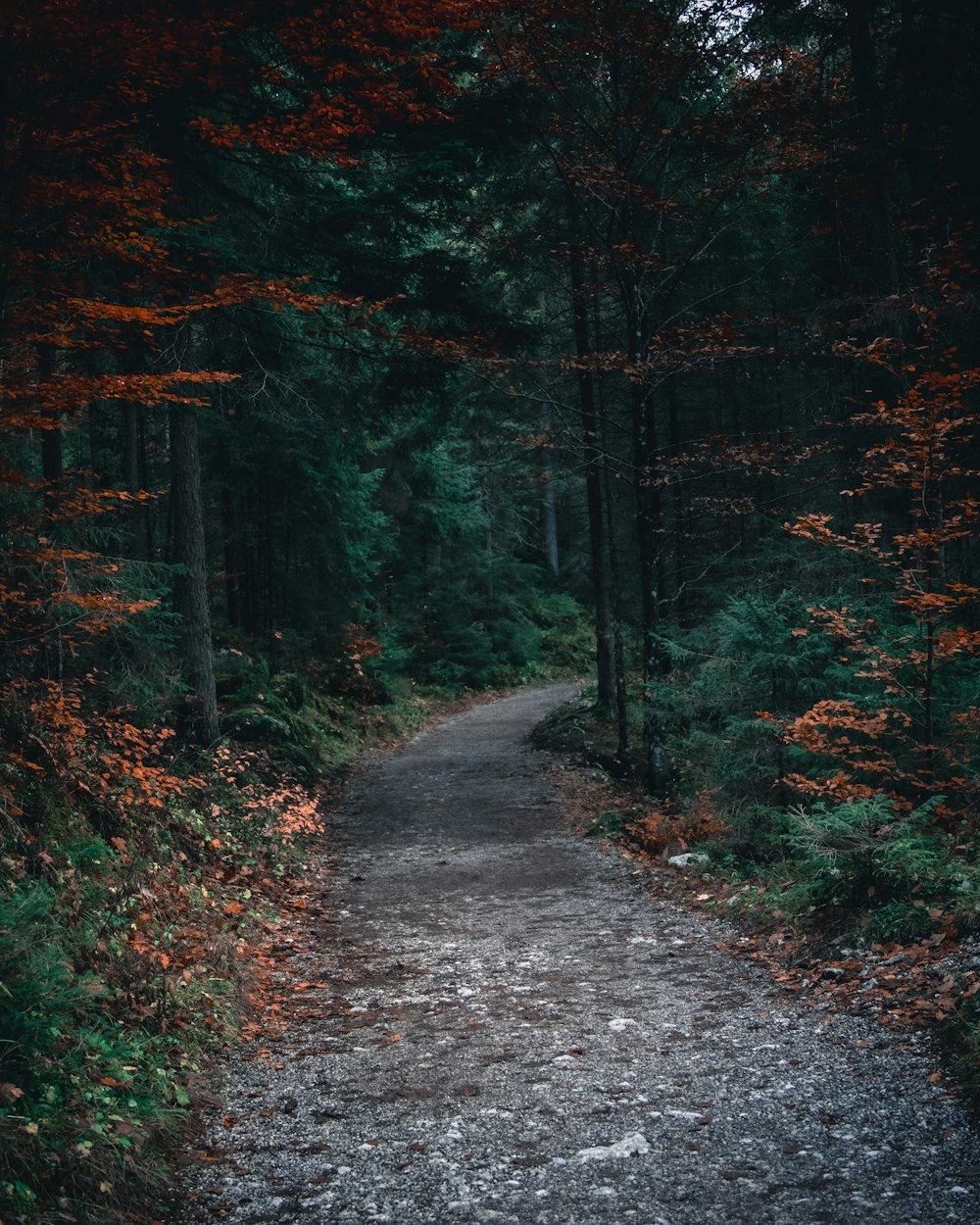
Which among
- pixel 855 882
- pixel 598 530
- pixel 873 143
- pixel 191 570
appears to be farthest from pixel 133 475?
pixel 855 882

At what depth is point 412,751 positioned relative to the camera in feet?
62.1

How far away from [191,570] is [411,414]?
4709 mm

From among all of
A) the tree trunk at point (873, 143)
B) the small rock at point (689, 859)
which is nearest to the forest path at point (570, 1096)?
the small rock at point (689, 859)

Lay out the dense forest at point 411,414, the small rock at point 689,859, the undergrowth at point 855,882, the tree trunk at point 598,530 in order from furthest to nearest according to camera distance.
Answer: the tree trunk at point 598,530, the small rock at point 689,859, the dense forest at point 411,414, the undergrowth at point 855,882

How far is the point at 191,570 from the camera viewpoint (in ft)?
38.2

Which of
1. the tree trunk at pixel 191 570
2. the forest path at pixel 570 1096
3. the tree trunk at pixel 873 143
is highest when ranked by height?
the tree trunk at pixel 873 143

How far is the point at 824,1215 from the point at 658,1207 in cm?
68

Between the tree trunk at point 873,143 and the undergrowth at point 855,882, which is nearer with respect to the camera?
the undergrowth at point 855,882

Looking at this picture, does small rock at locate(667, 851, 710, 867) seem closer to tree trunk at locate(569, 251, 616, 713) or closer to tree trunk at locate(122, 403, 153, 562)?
tree trunk at locate(569, 251, 616, 713)

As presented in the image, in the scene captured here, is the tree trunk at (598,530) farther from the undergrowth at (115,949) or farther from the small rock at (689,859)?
the undergrowth at (115,949)

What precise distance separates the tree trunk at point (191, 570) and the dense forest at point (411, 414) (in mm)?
55

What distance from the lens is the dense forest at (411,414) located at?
6.46m

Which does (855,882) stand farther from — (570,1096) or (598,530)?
(598,530)

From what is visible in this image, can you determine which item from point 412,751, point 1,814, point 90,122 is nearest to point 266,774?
point 412,751
